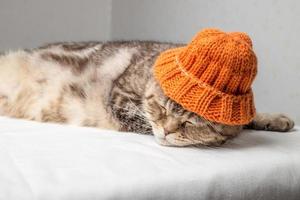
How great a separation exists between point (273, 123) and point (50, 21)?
1.68 m

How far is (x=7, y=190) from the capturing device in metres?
0.77

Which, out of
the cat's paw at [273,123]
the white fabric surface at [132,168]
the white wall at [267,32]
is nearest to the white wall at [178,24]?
the white wall at [267,32]

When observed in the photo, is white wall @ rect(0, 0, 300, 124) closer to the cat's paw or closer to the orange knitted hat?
the cat's paw

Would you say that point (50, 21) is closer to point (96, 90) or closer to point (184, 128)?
point (96, 90)

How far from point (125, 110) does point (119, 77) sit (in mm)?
132

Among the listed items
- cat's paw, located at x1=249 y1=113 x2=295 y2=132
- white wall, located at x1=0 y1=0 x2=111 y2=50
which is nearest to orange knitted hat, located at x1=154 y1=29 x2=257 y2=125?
cat's paw, located at x1=249 y1=113 x2=295 y2=132

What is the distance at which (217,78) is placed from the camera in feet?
3.57

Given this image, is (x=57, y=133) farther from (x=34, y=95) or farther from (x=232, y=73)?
(x=232, y=73)

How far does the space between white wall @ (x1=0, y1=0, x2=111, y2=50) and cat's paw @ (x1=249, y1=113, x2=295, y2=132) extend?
1586 millimetres

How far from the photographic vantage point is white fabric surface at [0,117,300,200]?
2.69 feet

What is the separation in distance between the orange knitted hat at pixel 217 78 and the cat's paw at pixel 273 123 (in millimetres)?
336

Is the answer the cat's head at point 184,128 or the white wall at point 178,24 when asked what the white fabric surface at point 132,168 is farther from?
the white wall at point 178,24

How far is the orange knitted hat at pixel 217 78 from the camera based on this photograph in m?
1.08

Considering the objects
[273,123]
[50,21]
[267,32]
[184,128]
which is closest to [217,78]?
[184,128]
